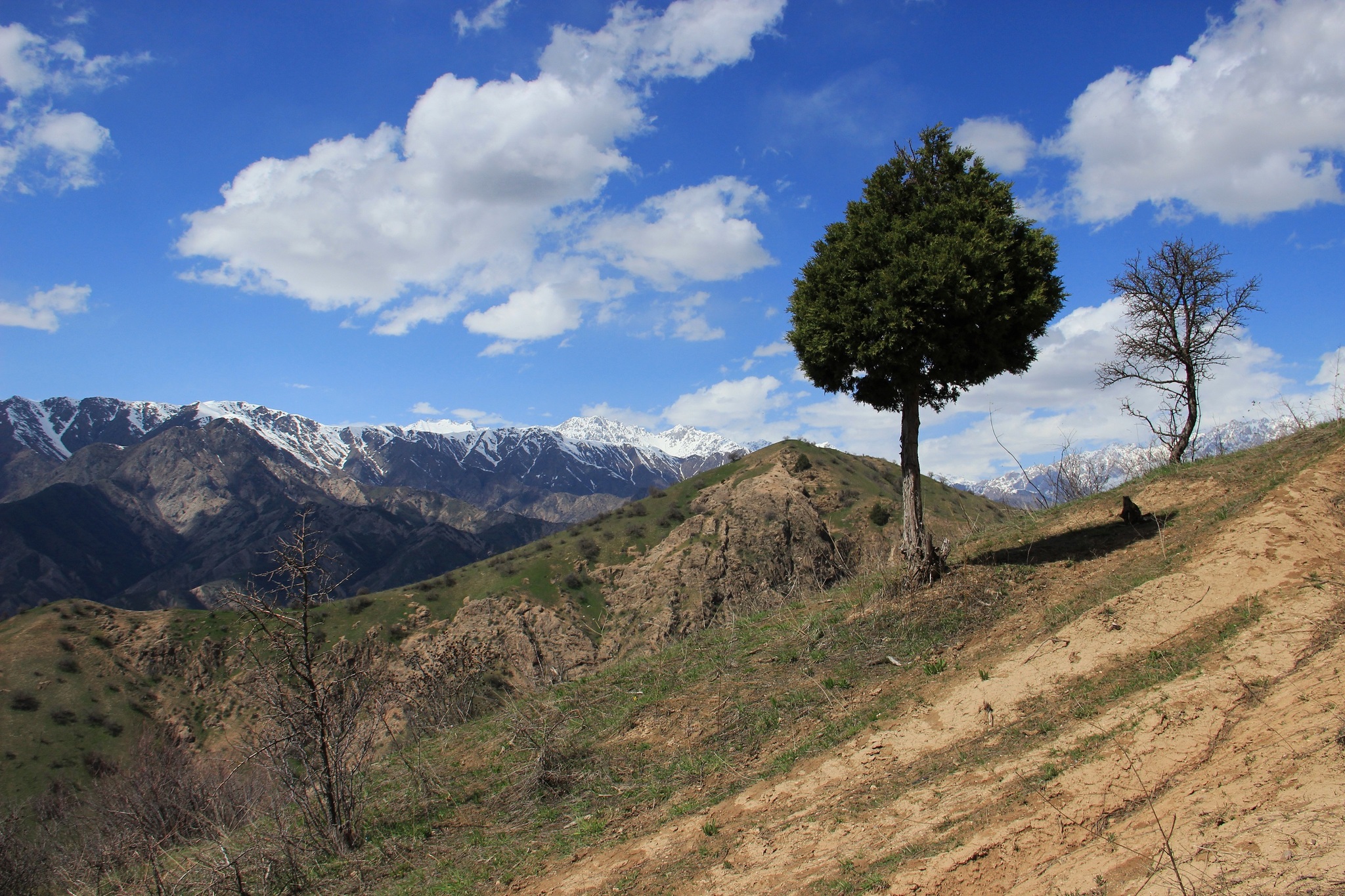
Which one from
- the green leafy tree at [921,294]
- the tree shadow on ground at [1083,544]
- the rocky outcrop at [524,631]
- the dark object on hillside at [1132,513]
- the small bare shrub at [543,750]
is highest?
the green leafy tree at [921,294]

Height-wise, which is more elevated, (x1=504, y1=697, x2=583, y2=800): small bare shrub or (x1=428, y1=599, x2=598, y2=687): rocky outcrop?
(x1=504, y1=697, x2=583, y2=800): small bare shrub

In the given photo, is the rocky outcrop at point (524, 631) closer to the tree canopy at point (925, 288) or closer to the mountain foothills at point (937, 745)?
the mountain foothills at point (937, 745)

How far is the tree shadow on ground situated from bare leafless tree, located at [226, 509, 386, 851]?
33.5ft

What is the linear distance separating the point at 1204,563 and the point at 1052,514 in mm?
6253

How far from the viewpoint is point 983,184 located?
38.7 feet

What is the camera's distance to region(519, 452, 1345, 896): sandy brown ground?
4547 mm

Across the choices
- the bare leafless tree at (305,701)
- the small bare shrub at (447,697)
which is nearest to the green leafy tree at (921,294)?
the bare leafless tree at (305,701)

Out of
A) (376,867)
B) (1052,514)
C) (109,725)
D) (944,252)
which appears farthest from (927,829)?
(109,725)

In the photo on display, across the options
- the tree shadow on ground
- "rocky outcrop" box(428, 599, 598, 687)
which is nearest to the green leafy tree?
the tree shadow on ground

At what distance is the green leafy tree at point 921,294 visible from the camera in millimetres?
10938

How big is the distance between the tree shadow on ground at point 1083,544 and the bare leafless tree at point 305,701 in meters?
10.2

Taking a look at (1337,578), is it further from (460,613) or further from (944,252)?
(460,613)

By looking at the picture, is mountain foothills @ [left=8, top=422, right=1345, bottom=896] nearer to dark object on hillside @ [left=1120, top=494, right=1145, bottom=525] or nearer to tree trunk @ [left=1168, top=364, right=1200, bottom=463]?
dark object on hillside @ [left=1120, top=494, right=1145, bottom=525]

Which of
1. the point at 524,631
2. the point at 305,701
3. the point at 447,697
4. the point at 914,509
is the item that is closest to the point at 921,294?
the point at 914,509
